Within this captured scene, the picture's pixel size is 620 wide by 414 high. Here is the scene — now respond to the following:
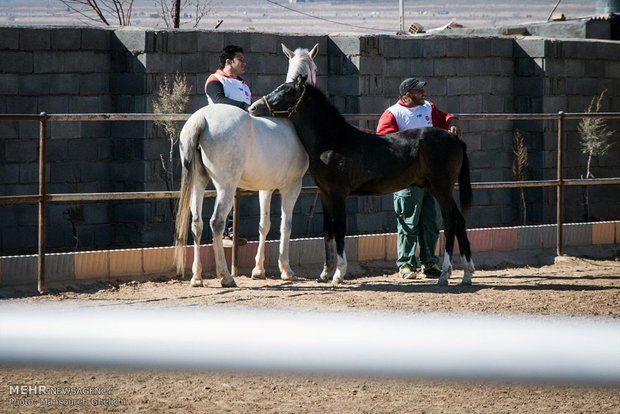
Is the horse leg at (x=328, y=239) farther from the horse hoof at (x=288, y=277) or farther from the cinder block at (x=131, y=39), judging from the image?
the cinder block at (x=131, y=39)

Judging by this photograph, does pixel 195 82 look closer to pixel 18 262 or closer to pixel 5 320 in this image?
pixel 18 262

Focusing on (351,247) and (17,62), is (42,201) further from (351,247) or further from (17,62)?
(17,62)

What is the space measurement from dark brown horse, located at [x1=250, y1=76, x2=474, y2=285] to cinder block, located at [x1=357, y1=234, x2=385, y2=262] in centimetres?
101

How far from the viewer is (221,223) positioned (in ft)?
24.2

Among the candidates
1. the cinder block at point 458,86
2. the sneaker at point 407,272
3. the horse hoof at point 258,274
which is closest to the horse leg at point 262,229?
the horse hoof at point 258,274

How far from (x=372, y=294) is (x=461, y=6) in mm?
105404

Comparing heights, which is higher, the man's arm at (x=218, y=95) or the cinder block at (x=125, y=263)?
the man's arm at (x=218, y=95)

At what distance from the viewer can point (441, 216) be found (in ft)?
27.1

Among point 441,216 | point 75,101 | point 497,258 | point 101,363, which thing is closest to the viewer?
point 101,363

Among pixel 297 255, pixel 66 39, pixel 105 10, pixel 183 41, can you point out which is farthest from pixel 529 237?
pixel 105 10

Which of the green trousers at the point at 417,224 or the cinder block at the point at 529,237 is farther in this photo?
the cinder block at the point at 529,237

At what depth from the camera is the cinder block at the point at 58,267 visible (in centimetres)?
732

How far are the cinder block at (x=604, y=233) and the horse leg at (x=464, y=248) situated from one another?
2717 mm

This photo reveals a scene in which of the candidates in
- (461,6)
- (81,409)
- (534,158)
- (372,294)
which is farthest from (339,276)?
(461,6)
